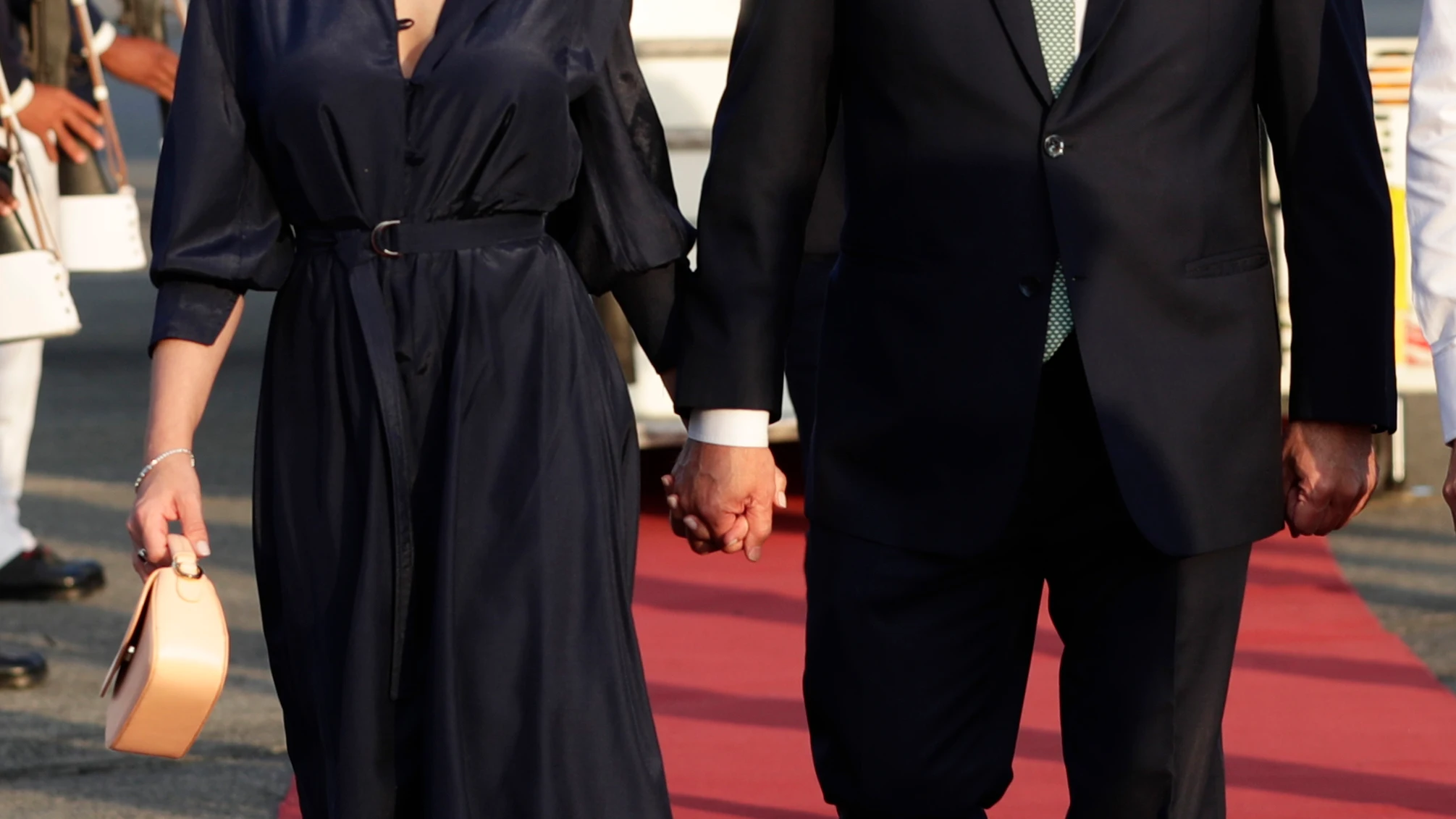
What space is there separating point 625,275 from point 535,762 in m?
0.68

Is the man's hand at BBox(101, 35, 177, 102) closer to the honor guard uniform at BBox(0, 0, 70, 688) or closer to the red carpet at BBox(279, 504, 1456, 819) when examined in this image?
the honor guard uniform at BBox(0, 0, 70, 688)

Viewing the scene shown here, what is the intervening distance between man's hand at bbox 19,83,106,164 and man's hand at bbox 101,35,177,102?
1.52 ft

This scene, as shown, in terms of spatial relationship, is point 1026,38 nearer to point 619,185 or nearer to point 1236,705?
point 619,185

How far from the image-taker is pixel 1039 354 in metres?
2.82

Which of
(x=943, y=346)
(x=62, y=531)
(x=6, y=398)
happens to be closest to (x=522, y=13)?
(x=943, y=346)

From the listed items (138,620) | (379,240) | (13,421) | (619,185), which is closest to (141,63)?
(13,421)

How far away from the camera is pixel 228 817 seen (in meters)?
4.72

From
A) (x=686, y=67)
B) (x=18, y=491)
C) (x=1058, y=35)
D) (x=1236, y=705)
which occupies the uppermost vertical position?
(x=1058, y=35)

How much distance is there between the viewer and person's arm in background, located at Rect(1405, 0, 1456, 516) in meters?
2.60

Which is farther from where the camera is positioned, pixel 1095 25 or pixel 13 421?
pixel 13 421

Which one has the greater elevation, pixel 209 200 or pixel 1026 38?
pixel 1026 38

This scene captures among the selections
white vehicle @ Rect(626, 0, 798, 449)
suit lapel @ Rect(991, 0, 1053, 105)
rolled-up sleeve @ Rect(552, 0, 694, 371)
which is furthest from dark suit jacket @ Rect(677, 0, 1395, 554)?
white vehicle @ Rect(626, 0, 798, 449)

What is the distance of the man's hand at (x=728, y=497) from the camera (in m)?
3.01

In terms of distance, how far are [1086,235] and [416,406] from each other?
833 millimetres
